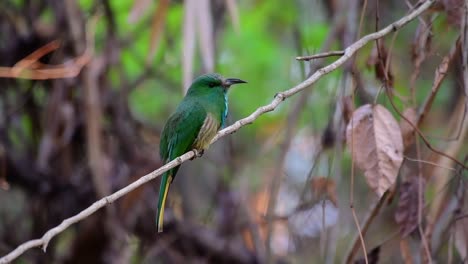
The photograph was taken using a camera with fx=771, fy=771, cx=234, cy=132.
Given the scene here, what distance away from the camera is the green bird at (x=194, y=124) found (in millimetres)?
3857

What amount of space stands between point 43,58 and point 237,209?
1.77m

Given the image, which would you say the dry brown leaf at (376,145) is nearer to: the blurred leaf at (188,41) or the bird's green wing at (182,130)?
the bird's green wing at (182,130)

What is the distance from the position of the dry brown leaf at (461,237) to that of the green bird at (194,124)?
1235 mm

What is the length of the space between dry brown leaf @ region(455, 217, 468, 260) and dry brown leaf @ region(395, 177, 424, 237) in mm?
255

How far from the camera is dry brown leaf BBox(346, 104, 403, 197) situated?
9.22 feet

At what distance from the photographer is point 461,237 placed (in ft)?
11.0

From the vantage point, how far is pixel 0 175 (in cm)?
503

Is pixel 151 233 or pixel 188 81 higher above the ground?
pixel 188 81

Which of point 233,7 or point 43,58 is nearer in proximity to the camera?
point 233,7

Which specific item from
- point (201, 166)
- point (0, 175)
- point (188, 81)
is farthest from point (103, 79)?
point (201, 166)

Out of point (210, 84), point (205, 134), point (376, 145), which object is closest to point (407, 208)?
point (376, 145)

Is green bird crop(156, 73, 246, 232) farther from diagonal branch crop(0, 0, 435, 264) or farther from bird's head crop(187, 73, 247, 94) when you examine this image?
diagonal branch crop(0, 0, 435, 264)

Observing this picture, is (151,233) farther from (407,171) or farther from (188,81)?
(407,171)

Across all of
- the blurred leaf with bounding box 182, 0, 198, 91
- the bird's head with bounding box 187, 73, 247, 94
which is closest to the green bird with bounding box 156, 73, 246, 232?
the bird's head with bounding box 187, 73, 247, 94
